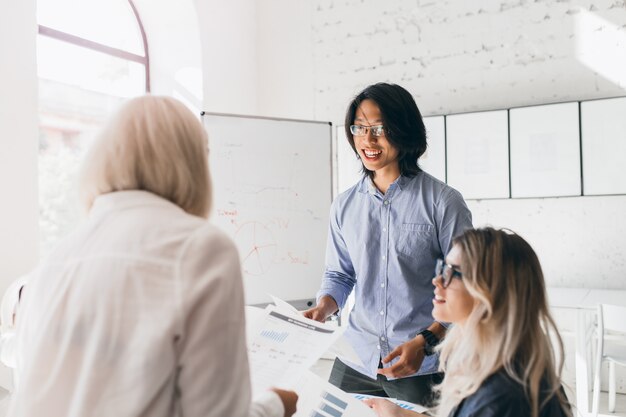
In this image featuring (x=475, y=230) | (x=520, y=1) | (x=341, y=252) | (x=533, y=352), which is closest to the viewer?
(x=533, y=352)

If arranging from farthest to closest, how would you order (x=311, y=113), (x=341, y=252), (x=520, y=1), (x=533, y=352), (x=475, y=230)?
(x=311, y=113) < (x=520, y=1) < (x=341, y=252) < (x=475, y=230) < (x=533, y=352)

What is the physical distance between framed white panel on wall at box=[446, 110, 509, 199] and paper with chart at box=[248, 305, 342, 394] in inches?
107

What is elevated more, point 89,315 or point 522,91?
point 522,91

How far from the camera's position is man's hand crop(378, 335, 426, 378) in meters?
1.44

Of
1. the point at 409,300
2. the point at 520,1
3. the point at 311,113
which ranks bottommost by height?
the point at 409,300

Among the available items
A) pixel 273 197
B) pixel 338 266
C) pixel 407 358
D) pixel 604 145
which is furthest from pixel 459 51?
pixel 407 358

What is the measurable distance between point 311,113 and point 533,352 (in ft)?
11.6

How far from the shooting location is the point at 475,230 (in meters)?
1.21

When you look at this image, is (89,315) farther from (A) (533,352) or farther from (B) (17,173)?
(B) (17,173)

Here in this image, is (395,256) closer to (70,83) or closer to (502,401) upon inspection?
(502,401)

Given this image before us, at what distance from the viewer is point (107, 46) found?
3.79m

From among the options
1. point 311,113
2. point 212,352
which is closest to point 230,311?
point 212,352

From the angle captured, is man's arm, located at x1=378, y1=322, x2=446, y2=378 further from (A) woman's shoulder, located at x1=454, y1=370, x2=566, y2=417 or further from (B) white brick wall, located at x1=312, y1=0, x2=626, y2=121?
(B) white brick wall, located at x1=312, y1=0, x2=626, y2=121

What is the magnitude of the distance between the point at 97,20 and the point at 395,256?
2993 millimetres
